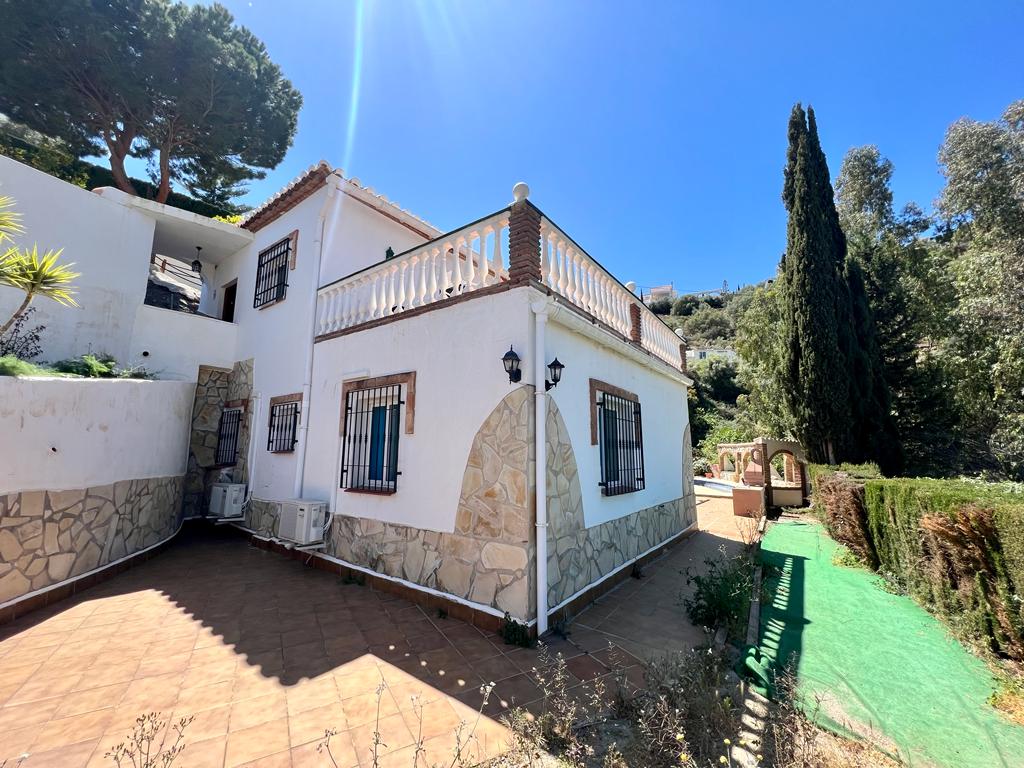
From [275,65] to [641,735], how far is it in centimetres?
2224

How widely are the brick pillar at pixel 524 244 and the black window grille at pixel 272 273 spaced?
20.4 ft

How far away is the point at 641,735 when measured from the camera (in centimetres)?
294

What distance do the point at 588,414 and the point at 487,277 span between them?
249 cm

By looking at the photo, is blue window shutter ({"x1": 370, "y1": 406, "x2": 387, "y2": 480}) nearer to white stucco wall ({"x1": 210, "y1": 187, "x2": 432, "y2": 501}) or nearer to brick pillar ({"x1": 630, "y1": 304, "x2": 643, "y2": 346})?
white stucco wall ({"x1": 210, "y1": 187, "x2": 432, "y2": 501})

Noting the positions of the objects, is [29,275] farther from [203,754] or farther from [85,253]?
[203,754]

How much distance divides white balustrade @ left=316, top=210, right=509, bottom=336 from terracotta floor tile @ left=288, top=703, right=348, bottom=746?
4.60m

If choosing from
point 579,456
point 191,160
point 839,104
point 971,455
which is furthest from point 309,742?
point 971,455

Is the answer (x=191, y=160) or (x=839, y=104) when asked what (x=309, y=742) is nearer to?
(x=839, y=104)

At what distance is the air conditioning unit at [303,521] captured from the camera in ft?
21.8

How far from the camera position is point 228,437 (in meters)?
9.81

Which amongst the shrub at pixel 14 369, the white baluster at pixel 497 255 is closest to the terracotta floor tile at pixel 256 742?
the white baluster at pixel 497 255

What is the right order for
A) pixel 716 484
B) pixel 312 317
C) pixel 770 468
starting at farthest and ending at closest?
pixel 716 484
pixel 770 468
pixel 312 317

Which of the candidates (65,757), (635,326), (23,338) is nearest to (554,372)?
(635,326)

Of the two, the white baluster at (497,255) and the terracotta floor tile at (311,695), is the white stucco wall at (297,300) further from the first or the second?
the white baluster at (497,255)
